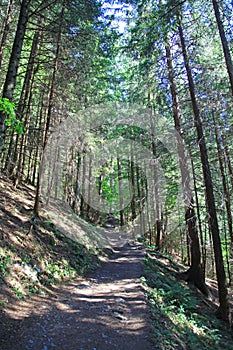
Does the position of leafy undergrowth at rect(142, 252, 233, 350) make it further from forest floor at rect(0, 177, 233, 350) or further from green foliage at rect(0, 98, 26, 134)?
green foliage at rect(0, 98, 26, 134)

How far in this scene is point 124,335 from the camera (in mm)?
4398

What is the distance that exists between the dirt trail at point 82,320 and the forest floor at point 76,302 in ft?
0.05

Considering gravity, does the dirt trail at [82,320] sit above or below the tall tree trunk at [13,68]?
below

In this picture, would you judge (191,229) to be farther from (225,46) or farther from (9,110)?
(9,110)

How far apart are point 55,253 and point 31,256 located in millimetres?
1499

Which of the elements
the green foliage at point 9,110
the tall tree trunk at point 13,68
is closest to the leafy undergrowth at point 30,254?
the tall tree trunk at point 13,68

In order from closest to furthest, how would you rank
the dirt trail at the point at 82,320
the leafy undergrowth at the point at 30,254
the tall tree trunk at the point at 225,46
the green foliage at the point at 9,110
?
the green foliage at the point at 9,110, the dirt trail at the point at 82,320, the leafy undergrowth at the point at 30,254, the tall tree trunk at the point at 225,46

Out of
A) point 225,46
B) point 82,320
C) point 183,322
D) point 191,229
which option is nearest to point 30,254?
point 82,320

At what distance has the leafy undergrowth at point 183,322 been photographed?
16.2ft

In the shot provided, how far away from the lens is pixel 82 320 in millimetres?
4816

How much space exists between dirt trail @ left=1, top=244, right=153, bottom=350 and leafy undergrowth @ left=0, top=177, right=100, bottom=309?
427 mm

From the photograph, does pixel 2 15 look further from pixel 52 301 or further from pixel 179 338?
pixel 179 338

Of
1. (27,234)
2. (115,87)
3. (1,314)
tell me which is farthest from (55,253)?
(115,87)

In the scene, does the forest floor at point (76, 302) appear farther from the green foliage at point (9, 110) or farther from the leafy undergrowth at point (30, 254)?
the green foliage at point (9, 110)
